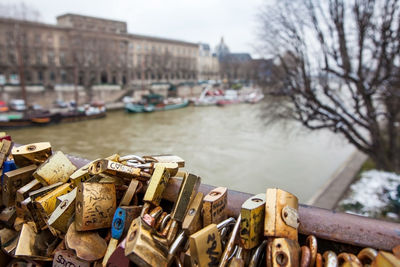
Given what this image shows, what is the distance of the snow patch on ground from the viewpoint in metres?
7.23

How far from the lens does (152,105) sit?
30078 mm

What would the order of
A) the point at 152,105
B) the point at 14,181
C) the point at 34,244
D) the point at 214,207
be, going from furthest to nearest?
1. the point at 152,105
2. the point at 14,181
3. the point at 34,244
4. the point at 214,207

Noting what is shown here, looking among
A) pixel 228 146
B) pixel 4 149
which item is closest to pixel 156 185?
pixel 4 149

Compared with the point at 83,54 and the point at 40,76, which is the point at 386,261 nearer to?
the point at 83,54

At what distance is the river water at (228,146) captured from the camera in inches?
414

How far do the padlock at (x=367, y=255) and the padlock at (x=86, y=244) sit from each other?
2.96ft

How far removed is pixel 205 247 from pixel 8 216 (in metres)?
1.26

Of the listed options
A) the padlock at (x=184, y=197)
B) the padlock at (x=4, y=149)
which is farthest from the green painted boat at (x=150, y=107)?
the padlock at (x=184, y=197)

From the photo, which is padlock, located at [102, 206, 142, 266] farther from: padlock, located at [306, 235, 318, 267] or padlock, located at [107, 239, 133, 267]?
padlock, located at [306, 235, 318, 267]

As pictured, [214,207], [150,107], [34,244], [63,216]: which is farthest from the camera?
[150,107]

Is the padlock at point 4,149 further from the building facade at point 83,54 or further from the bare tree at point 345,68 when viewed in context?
the building facade at point 83,54

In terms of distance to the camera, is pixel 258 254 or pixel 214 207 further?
pixel 214 207

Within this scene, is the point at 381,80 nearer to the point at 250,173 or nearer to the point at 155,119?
the point at 250,173

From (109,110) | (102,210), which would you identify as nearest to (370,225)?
(102,210)
